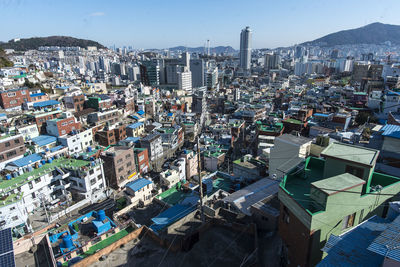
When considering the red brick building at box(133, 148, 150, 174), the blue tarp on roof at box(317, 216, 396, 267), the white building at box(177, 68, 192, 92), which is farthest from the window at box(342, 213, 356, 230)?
the white building at box(177, 68, 192, 92)

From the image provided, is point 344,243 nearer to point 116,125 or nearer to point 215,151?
point 215,151

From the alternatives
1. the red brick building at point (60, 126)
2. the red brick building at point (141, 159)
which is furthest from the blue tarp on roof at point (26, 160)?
the red brick building at point (141, 159)

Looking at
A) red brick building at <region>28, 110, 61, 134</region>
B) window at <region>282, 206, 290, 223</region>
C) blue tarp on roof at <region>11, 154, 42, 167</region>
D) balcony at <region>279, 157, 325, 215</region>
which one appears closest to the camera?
balcony at <region>279, 157, 325, 215</region>

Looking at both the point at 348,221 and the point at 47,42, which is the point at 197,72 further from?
the point at 47,42

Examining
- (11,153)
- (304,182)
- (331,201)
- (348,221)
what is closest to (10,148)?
(11,153)

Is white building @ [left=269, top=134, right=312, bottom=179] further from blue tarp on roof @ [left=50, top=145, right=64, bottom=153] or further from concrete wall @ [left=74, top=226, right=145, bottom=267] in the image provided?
blue tarp on roof @ [left=50, top=145, right=64, bottom=153]

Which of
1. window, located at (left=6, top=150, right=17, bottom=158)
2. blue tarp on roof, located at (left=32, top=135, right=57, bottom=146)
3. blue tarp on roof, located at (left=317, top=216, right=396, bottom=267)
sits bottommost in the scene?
window, located at (left=6, top=150, right=17, bottom=158)
